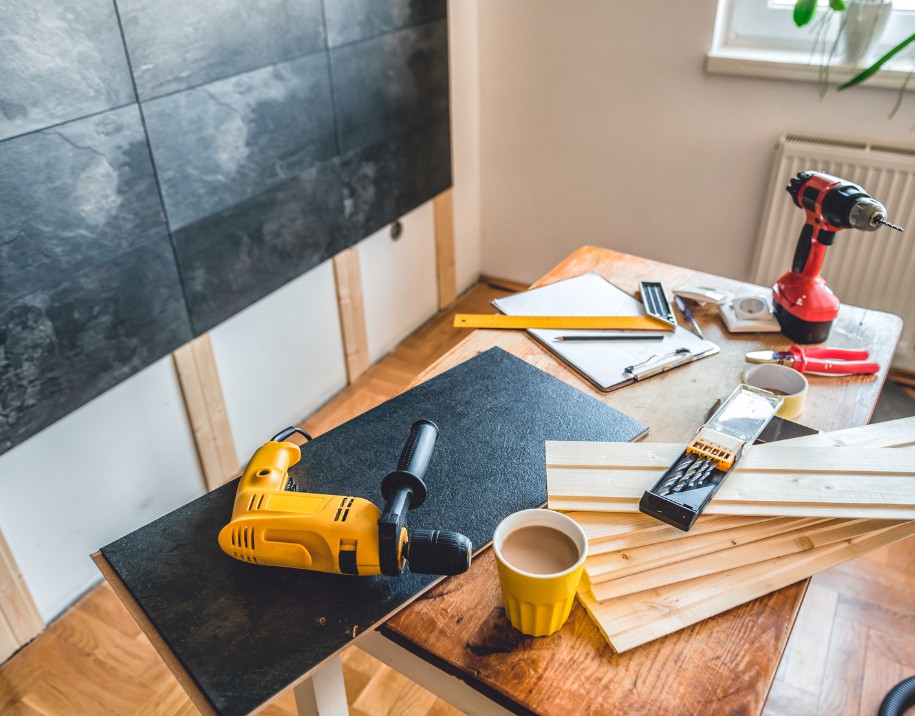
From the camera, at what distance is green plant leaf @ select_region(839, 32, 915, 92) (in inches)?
77.5

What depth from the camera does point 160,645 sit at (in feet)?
2.85

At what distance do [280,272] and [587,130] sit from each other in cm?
127

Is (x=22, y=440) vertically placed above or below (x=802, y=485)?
below

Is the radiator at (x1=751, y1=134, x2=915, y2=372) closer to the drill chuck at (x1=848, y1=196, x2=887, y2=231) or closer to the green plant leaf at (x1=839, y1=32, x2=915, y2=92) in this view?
the green plant leaf at (x1=839, y1=32, x2=915, y2=92)

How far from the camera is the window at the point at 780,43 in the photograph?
A: 7.41ft

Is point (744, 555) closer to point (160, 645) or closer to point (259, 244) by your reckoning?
point (160, 645)

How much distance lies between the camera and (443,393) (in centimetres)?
128

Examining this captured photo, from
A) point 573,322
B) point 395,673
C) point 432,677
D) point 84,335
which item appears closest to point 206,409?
point 84,335

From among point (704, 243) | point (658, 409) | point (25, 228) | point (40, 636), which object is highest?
point (25, 228)

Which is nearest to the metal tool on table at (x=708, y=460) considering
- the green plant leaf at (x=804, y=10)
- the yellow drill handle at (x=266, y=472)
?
the yellow drill handle at (x=266, y=472)

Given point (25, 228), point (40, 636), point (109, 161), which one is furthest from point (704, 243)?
point (40, 636)

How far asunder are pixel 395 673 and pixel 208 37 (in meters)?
1.52

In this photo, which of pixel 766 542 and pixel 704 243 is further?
pixel 704 243

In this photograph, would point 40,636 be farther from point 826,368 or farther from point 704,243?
point 704,243
